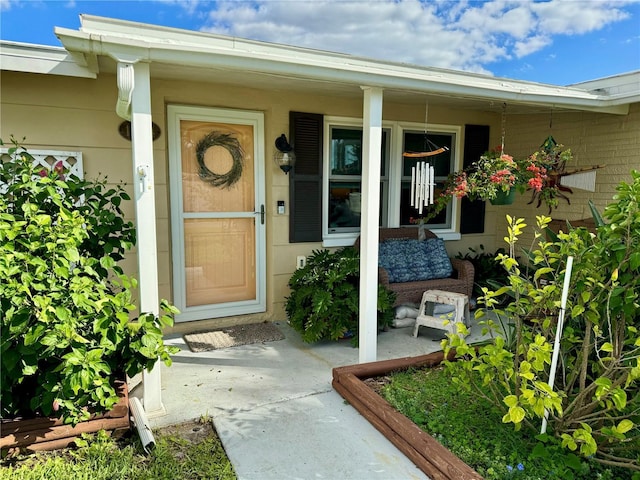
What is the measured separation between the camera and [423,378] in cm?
292

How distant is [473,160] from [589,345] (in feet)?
11.5

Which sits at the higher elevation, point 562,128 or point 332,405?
point 562,128

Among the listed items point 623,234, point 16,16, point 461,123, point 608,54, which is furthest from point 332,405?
point 608,54

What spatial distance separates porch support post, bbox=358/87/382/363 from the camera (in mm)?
2953

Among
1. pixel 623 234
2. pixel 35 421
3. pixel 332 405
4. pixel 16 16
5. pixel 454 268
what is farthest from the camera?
pixel 454 268

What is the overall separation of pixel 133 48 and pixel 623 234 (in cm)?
254

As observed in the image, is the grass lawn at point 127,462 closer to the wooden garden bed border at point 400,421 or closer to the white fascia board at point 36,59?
the wooden garden bed border at point 400,421

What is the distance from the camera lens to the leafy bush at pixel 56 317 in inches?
75.3

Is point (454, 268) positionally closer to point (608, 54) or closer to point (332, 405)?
point (332, 405)

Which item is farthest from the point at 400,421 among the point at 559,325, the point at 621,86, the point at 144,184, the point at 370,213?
the point at 621,86

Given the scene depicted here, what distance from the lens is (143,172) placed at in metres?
2.44

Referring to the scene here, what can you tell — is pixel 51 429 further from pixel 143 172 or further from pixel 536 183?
pixel 536 183

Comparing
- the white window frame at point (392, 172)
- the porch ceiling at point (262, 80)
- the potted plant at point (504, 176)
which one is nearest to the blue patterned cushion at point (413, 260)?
the white window frame at point (392, 172)

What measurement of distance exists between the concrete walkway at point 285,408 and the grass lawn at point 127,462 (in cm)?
11
